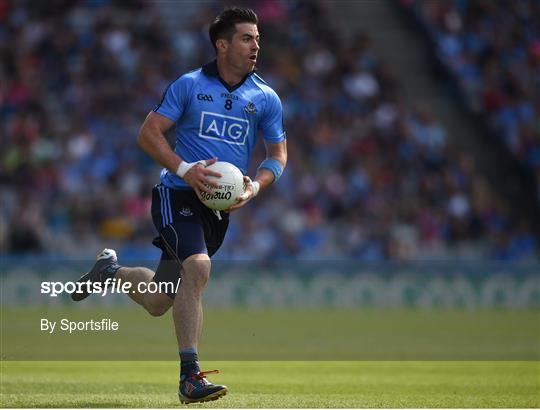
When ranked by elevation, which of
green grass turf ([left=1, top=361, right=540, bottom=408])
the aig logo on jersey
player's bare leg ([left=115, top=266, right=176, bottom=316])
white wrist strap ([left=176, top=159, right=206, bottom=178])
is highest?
the aig logo on jersey

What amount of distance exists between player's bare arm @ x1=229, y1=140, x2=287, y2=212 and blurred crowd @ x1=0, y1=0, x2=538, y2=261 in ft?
40.1

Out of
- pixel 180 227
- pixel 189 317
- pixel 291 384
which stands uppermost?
pixel 180 227

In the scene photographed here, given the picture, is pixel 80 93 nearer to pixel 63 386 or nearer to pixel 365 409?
pixel 63 386

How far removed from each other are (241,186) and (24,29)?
677 inches

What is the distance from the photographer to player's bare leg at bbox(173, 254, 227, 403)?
26.9 ft

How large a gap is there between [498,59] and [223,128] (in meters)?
18.5

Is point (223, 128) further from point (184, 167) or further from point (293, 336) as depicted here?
point (293, 336)

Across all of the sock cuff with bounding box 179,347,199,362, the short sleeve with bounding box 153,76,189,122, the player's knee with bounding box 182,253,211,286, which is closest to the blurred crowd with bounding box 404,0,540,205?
the short sleeve with bounding box 153,76,189,122

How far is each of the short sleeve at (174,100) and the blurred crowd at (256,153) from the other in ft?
41.7

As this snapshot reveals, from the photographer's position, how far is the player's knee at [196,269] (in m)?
8.43

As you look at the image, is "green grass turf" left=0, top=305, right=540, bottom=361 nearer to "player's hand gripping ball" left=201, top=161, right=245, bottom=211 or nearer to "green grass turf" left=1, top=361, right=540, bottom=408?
"green grass turf" left=1, top=361, right=540, bottom=408

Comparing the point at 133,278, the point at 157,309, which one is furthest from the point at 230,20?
the point at 157,309

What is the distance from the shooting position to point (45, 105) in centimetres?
2364

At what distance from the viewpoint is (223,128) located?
9031 millimetres
